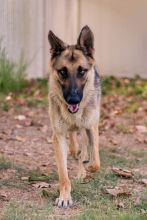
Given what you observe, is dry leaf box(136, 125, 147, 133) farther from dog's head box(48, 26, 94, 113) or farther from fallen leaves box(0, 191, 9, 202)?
fallen leaves box(0, 191, 9, 202)

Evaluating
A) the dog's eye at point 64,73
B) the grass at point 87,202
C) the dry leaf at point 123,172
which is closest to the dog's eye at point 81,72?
the dog's eye at point 64,73

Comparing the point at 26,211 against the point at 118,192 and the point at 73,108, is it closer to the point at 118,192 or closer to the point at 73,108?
the point at 118,192

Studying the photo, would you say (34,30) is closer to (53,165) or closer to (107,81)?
(107,81)

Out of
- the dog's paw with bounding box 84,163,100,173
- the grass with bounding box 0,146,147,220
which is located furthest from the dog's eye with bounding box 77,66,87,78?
the grass with bounding box 0,146,147,220

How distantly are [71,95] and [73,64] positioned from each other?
330mm

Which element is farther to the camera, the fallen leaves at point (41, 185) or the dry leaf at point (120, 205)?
the fallen leaves at point (41, 185)

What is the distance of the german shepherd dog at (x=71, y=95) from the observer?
582cm

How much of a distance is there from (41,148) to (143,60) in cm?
781

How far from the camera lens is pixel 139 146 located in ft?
27.5

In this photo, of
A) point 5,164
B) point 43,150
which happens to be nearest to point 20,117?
point 43,150

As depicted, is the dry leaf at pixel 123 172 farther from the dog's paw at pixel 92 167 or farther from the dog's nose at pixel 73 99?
the dog's nose at pixel 73 99

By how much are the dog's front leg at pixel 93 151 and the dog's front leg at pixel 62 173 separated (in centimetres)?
42

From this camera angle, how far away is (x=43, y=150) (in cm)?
791

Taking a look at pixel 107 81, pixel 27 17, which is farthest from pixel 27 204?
pixel 107 81
